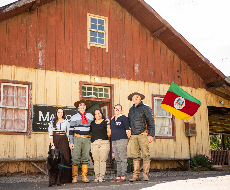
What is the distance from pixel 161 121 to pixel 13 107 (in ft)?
19.2

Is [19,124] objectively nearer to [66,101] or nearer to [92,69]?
[66,101]

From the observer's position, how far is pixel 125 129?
7.66 m

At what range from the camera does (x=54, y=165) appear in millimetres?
6895

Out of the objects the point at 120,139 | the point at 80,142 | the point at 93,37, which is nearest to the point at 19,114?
the point at 80,142

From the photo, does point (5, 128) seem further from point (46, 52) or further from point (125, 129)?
point (125, 129)

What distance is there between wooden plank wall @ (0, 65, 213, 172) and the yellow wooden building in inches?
1.2

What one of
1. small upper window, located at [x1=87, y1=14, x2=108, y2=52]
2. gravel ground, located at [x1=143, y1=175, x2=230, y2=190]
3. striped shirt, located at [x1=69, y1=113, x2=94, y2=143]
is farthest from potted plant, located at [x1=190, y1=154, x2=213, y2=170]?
striped shirt, located at [x1=69, y1=113, x2=94, y2=143]

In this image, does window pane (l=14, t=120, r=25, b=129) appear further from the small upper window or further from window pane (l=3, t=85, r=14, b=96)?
the small upper window

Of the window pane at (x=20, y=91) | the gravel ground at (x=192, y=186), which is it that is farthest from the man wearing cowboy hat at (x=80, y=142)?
the window pane at (x=20, y=91)

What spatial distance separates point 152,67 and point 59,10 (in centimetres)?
423

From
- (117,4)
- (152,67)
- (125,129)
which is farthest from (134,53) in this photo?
(125,129)

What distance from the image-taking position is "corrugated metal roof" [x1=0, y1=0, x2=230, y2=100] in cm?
1181

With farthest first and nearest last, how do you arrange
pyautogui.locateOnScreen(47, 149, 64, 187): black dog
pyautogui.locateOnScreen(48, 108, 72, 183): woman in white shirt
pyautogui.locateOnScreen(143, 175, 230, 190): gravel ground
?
pyautogui.locateOnScreen(48, 108, 72, 183): woman in white shirt < pyautogui.locateOnScreen(47, 149, 64, 187): black dog < pyautogui.locateOnScreen(143, 175, 230, 190): gravel ground

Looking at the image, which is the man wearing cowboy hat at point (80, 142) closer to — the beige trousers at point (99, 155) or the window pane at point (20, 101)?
the beige trousers at point (99, 155)
